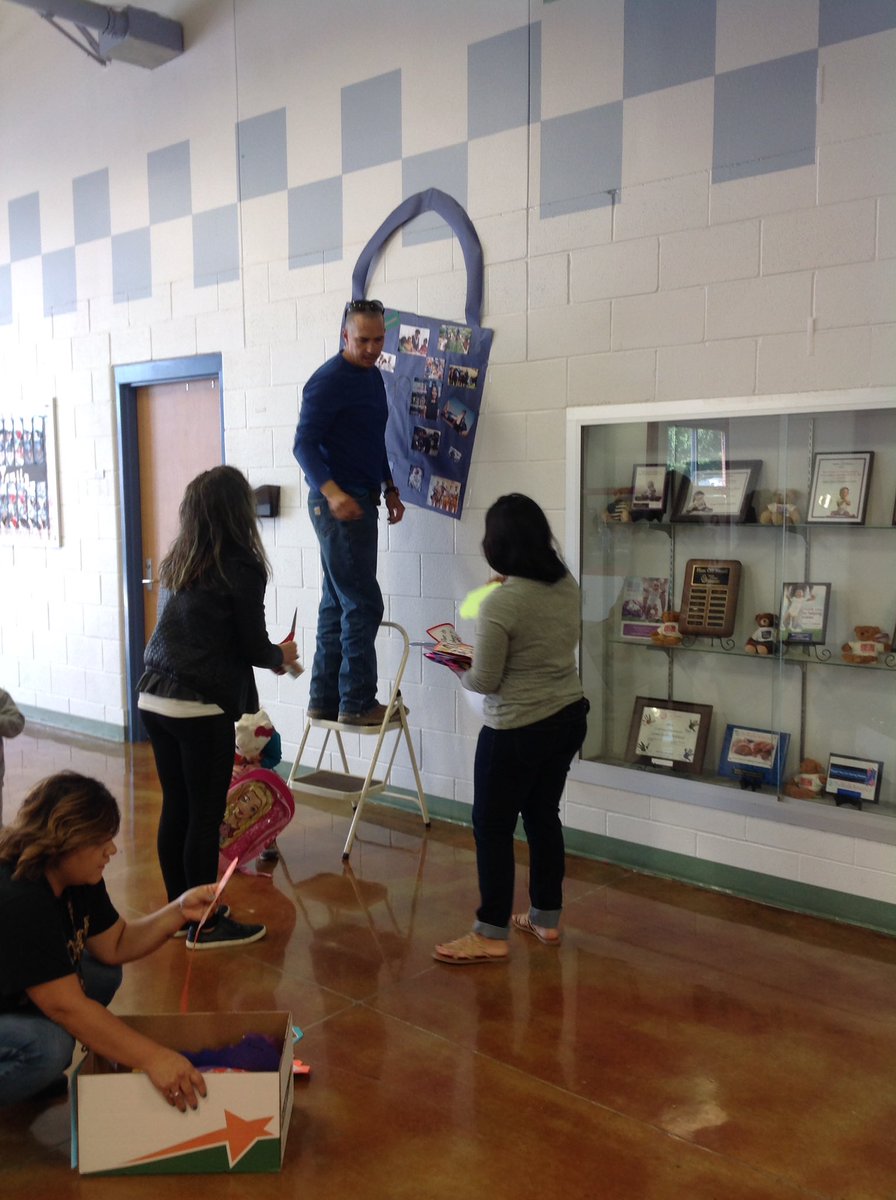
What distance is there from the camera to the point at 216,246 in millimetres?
5391

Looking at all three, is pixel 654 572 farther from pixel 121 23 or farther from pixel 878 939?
pixel 121 23

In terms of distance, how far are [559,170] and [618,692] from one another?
2022 mm

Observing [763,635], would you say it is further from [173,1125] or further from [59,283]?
[59,283]

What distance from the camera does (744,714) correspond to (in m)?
3.90

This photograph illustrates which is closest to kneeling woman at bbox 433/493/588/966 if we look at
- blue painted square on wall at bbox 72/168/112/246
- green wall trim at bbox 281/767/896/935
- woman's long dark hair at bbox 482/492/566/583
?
woman's long dark hair at bbox 482/492/566/583

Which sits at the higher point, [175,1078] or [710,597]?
[710,597]

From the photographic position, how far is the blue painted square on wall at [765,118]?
11.2ft

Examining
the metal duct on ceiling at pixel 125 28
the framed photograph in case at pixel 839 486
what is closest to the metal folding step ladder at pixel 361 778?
the framed photograph in case at pixel 839 486

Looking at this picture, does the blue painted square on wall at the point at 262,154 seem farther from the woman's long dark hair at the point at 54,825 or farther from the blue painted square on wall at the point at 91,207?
the woman's long dark hair at the point at 54,825

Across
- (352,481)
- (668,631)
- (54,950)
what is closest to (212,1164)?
(54,950)

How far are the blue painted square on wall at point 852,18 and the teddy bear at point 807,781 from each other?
7.69 feet

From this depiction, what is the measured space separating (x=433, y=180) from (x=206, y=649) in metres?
2.37

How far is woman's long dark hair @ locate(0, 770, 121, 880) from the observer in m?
2.19

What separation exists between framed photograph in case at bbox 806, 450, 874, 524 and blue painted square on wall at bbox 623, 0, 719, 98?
4.52ft
